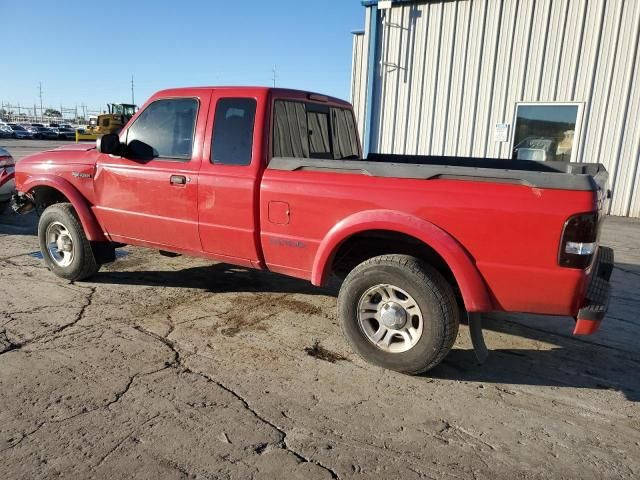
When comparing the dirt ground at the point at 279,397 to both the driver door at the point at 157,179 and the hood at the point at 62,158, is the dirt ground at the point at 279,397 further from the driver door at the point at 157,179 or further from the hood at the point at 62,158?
the hood at the point at 62,158

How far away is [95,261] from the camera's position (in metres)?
5.26

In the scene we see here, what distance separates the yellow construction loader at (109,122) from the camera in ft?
121

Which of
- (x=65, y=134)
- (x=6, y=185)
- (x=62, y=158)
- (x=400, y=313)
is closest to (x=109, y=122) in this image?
(x=65, y=134)

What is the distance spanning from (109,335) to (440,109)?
32.0 ft

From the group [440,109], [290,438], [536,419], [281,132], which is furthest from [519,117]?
[290,438]

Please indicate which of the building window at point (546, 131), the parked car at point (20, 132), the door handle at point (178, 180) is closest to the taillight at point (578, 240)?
the door handle at point (178, 180)

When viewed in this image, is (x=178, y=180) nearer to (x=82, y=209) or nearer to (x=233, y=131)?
(x=233, y=131)

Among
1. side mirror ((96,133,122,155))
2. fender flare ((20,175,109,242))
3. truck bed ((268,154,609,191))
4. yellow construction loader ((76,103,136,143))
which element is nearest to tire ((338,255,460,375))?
truck bed ((268,154,609,191))

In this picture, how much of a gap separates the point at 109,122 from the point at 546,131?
34.6 m

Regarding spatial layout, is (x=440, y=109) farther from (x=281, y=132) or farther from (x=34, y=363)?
(x=34, y=363)

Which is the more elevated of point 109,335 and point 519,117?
point 519,117

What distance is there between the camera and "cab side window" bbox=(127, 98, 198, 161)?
4410mm

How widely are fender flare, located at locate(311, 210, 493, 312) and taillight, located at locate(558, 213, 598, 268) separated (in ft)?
1.69

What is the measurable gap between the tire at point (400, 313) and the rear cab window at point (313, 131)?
1349 mm
